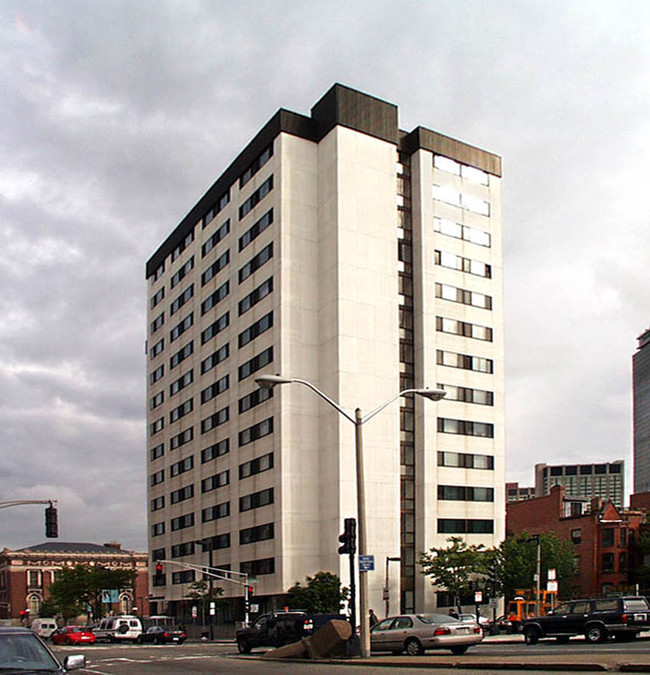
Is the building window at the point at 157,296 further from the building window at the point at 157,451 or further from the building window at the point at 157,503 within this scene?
the building window at the point at 157,503

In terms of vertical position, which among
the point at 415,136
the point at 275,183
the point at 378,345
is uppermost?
the point at 415,136

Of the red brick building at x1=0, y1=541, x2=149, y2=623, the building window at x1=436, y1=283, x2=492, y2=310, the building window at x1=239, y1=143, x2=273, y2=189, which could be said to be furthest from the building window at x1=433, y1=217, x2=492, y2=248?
the red brick building at x1=0, y1=541, x2=149, y2=623

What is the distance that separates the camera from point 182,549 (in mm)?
101938

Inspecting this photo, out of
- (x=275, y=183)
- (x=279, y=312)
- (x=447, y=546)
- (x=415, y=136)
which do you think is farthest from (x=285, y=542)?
(x=415, y=136)

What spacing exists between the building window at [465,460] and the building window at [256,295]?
70.2 ft

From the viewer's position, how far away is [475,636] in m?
31.8

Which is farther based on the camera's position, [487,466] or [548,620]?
[487,466]

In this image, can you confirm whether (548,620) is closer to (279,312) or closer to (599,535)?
(279,312)

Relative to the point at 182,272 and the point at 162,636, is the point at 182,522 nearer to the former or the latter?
the point at 182,272

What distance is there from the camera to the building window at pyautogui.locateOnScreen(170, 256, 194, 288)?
104637 mm

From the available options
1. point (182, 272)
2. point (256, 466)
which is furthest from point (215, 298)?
point (256, 466)

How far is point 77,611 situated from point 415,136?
94283 millimetres

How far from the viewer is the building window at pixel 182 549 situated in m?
99.1

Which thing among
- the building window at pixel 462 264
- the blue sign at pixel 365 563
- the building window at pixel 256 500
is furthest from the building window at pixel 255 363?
the blue sign at pixel 365 563
